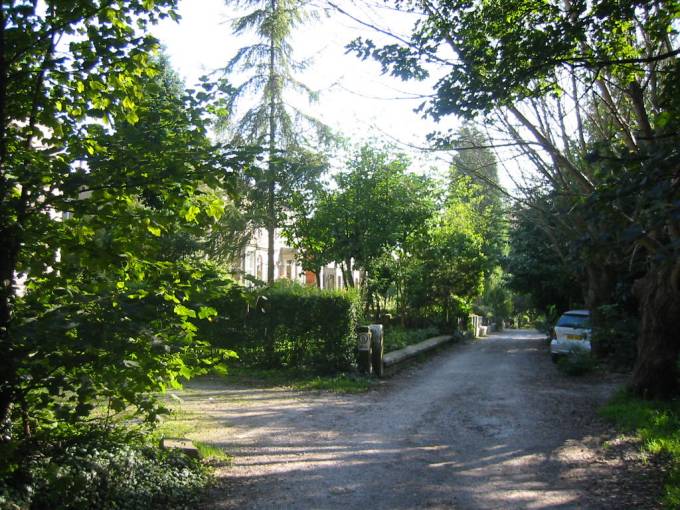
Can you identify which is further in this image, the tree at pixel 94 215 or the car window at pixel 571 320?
the car window at pixel 571 320

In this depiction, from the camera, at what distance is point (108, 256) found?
167 inches

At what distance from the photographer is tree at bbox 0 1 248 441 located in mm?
4125

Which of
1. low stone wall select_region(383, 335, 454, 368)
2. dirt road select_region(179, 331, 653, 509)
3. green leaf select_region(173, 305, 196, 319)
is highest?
green leaf select_region(173, 305, 196, 319)

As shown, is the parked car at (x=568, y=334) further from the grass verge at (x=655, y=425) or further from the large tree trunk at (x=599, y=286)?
the grass verge at (x=655, y=425)

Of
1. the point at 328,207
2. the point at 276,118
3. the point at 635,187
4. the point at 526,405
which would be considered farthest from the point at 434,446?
the point at 276,118

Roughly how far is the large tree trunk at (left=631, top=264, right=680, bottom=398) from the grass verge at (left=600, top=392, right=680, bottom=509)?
366 millimetres

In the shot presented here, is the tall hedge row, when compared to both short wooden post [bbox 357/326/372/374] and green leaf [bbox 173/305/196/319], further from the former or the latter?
green leaf [bbox 173/305/196/319]

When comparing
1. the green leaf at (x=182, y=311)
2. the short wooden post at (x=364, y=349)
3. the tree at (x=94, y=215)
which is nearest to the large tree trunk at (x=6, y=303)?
the tree at (x=94, y=215)

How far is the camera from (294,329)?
14203mm

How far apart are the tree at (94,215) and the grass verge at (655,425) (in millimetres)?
4754

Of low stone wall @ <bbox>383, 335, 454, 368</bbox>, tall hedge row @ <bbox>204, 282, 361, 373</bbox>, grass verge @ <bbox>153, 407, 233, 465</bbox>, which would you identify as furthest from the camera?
low stone wall @ <bbox>383, 335, 454, 368</bbox>

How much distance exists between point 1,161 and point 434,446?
232 inches

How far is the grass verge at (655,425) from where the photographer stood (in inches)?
234

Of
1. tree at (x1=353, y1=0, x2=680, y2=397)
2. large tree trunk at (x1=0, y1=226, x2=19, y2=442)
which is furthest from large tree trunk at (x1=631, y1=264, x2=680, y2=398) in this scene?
large tree trunk at (x1=0, y1=226, x2=19, y2=442)
